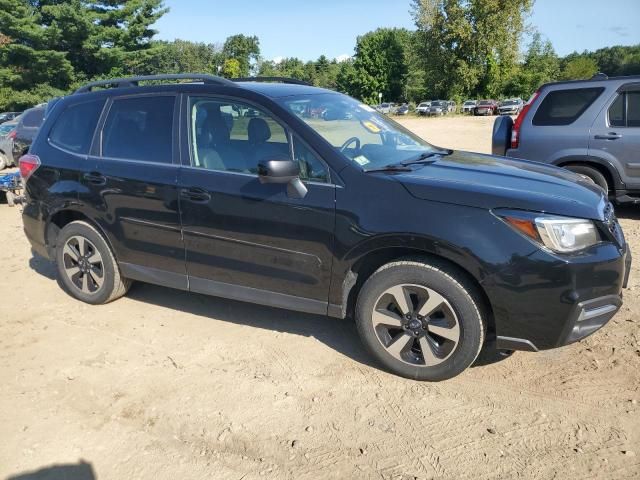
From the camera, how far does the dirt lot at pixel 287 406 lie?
272 cm

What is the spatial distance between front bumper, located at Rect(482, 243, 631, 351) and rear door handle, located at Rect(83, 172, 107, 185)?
3.08 m

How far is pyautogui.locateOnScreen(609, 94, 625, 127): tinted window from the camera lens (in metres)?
6.91

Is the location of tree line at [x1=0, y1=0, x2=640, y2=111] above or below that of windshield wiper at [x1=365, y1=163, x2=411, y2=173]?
above

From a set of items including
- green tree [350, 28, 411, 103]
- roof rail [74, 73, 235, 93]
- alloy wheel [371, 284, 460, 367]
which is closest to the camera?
alloy wheel [371, 284, 460, 367]

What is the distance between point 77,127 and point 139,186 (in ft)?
3.49

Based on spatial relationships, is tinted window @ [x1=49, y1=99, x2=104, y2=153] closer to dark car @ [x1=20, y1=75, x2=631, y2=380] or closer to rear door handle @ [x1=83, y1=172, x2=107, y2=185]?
dark car @ [x1=20, y1=75, x2=631, y2=380]

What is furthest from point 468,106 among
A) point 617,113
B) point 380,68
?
point 617,113

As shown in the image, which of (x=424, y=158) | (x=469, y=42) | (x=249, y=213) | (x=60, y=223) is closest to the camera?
(x=249, y=213)

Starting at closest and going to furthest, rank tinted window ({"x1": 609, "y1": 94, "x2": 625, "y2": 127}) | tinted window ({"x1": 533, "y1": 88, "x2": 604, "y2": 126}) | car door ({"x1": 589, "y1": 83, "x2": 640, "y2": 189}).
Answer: car door ({"x1": 589, "y1": 83, "x2": 640, "y2": 189}), tinted window ({"x1": 609, "y1": 94, "x2": 625, "y2": 127}), tinted window ({"x1": 533, "y1": 88, "x2": 604, "y2": 126})

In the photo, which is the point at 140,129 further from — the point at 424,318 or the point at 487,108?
the point at 487,108

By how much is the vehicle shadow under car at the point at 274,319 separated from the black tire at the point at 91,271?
0.30m

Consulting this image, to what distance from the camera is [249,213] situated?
12.0ft

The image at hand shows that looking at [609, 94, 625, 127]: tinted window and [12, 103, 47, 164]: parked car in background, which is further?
[12, 103, 47, 164]: parked car in background

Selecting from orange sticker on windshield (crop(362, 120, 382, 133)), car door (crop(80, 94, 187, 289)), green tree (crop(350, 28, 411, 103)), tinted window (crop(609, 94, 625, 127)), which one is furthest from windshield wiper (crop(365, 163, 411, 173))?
green tree (crop(350, 28, 411, 103))
